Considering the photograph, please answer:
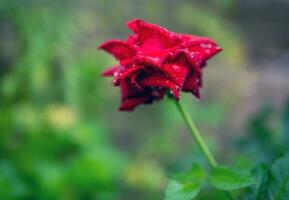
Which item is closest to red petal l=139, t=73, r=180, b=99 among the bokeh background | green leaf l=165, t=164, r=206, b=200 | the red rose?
the red rose

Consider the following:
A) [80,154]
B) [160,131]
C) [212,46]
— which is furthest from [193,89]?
[160,131]

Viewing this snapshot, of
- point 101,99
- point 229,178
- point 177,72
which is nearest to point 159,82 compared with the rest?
point 177,72

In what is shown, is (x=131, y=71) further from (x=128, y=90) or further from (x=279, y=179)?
(x=279, y=179)

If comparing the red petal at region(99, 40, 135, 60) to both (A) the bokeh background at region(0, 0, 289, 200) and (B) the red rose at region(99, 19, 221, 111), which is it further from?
(A) the bokeh background at region(0, 0, 289, 200)

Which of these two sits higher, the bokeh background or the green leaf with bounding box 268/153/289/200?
the bokeh background

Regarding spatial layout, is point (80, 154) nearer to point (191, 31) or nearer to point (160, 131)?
point (160, 131)
